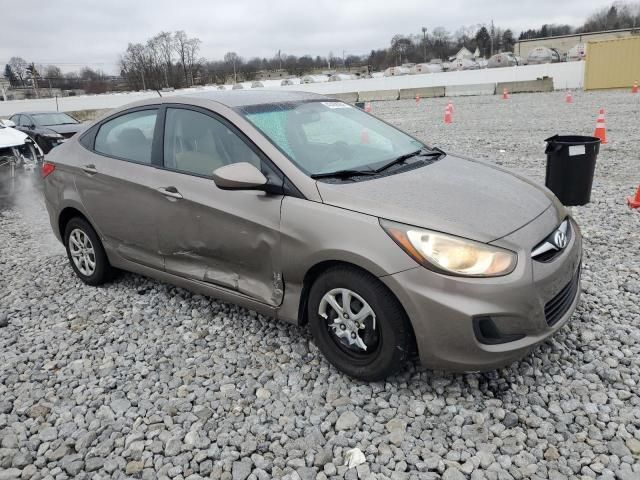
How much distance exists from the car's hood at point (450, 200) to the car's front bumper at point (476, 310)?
174 mm

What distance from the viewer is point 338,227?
9.34 ft

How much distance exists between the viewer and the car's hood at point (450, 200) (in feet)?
8.97

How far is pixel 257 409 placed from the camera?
9.55 feet

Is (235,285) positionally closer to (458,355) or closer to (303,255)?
(303,255)

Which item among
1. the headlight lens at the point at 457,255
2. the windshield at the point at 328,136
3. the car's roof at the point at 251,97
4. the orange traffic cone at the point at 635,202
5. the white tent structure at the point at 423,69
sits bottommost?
the orange traffic cone at the point at 635,202

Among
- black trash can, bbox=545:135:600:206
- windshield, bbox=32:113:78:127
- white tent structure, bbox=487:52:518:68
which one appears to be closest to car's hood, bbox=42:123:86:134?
windshield, bbox=32:113:78:127

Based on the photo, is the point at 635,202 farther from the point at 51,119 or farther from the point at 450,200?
the point at 51,119

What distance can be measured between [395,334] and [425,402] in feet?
1.51

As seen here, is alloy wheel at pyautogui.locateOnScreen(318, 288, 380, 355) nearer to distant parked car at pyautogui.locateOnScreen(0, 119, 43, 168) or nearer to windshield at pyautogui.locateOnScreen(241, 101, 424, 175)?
windshield at pyautogui.locateOnScreen(241, 101, 424, 175)

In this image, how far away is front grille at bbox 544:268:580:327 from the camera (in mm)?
2779

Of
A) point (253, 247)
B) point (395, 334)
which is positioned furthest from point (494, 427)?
point (253, 247)

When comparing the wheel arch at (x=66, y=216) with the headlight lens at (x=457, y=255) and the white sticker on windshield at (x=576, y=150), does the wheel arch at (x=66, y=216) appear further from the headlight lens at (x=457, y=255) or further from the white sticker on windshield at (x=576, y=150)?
the white sticker on windshield at (x=576, y=150)

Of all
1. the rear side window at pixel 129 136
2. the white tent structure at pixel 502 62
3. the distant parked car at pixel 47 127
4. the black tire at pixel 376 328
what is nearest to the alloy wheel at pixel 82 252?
the rear side window at pixel 129 136

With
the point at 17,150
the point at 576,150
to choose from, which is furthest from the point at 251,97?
the point at 17,150
